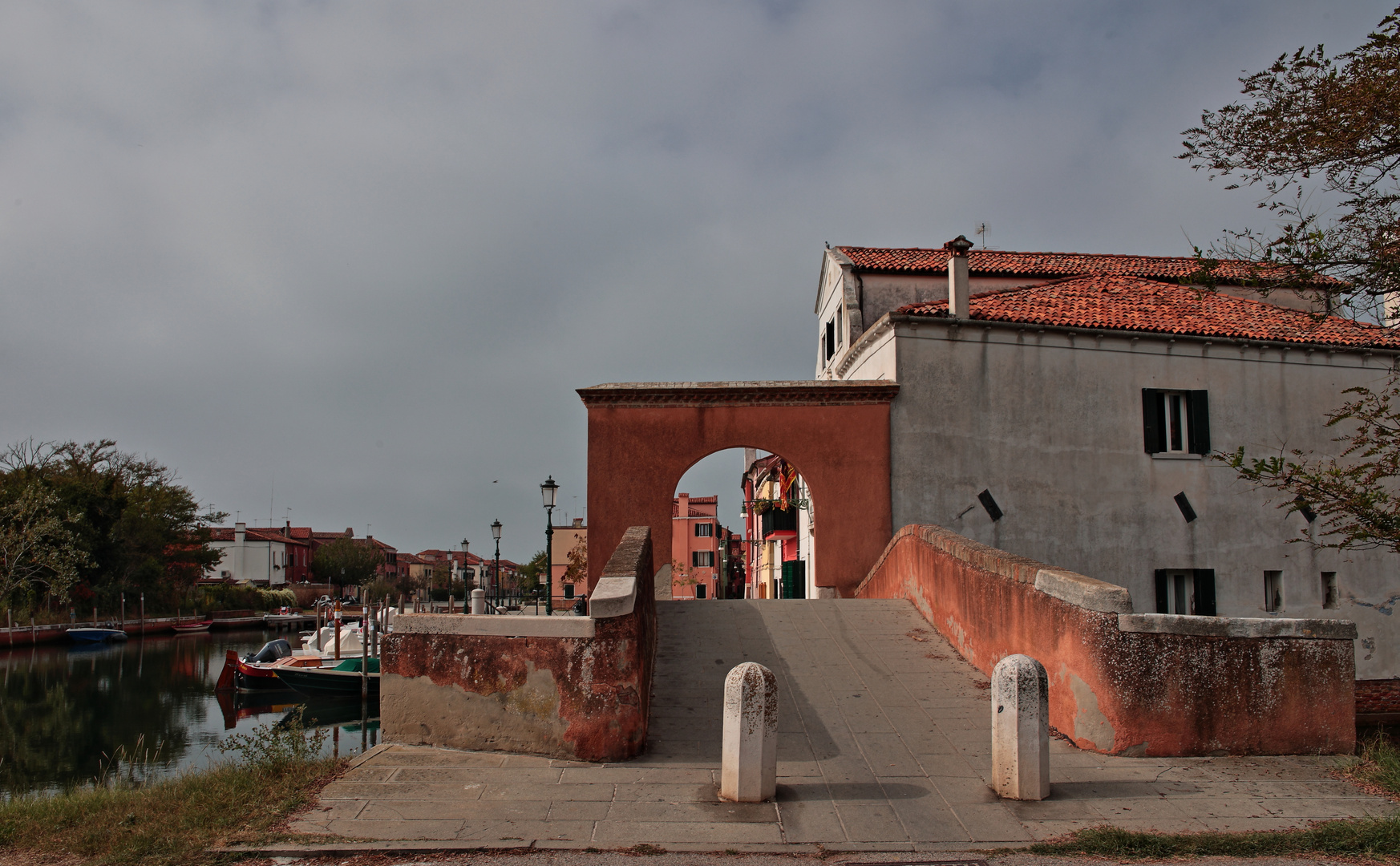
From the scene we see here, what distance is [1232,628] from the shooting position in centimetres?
698

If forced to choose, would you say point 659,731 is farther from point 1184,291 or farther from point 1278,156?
point 1184,291

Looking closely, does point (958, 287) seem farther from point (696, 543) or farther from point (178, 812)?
point (696, 543)

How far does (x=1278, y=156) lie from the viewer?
26.8 feet

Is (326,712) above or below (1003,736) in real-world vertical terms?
below

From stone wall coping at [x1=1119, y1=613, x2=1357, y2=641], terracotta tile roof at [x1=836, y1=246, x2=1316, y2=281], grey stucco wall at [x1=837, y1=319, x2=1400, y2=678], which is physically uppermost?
terracotta tile roof at [x1=836, y1=246, x2=1316, y2=281]

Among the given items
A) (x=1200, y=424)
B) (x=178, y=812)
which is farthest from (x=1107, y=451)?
(x=178, y=812)

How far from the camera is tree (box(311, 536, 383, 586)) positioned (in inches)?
3666

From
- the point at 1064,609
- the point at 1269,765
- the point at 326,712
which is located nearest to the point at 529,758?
the point at 1064,609

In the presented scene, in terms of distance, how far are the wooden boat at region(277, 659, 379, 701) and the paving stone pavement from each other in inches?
786

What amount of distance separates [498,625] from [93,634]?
45.3 metres

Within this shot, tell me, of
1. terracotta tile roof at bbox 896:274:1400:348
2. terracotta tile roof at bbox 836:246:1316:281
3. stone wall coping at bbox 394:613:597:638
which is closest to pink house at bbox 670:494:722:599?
terracotta tile roof at bbox 836:246:1316:281

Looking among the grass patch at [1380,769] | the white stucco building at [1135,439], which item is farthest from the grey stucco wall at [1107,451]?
the grass patch at [1380,769]

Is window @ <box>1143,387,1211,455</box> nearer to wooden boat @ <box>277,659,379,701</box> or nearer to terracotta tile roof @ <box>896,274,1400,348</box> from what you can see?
terracotta tile roof @ <box>896,274,1400,348</box>

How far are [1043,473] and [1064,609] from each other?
32.3ft
